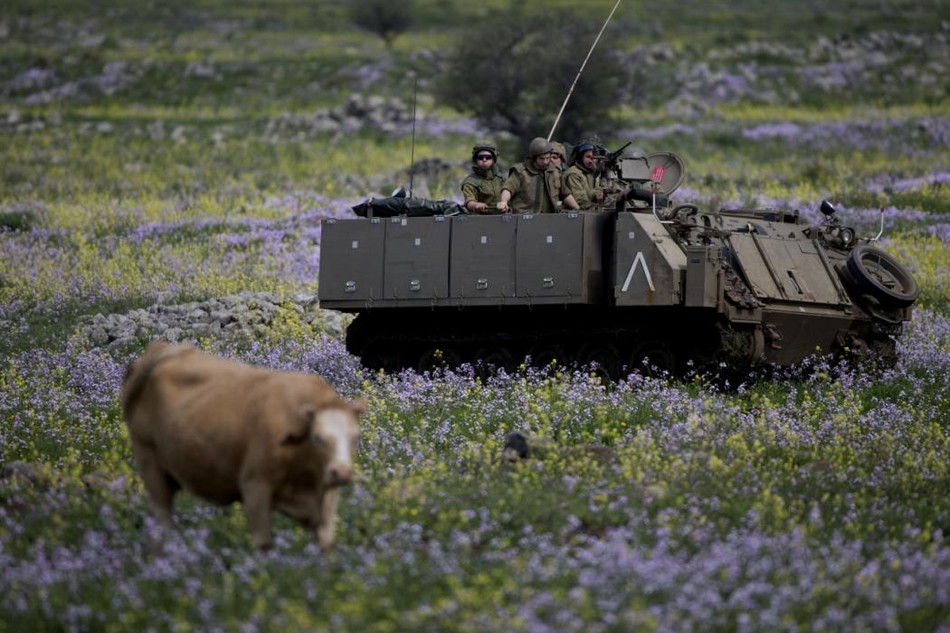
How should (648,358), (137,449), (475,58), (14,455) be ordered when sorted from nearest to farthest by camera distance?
1. (137,449)
2. (14,455)
3. (648,358)
4. (475,58)

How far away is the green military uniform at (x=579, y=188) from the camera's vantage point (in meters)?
21.5

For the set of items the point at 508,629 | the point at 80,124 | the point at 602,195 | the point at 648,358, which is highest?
the point at 80,124

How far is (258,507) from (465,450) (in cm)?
498

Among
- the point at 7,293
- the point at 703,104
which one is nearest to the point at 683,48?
the point at 703,104

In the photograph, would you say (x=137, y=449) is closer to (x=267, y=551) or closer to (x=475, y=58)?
(x=267, y=551)

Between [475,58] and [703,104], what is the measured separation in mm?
12382

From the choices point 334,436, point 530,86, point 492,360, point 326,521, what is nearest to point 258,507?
point 326,521

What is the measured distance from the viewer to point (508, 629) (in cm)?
904

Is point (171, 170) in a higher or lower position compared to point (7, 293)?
higher

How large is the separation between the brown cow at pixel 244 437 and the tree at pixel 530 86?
34270 mm

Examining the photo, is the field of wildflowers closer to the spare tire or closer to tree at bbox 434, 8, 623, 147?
the spare tire

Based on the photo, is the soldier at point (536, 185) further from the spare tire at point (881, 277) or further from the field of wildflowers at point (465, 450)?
the spare tire at point (881, 277)

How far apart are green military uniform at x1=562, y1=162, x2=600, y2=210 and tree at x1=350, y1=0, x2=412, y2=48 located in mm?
51844

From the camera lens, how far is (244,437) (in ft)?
35.4
